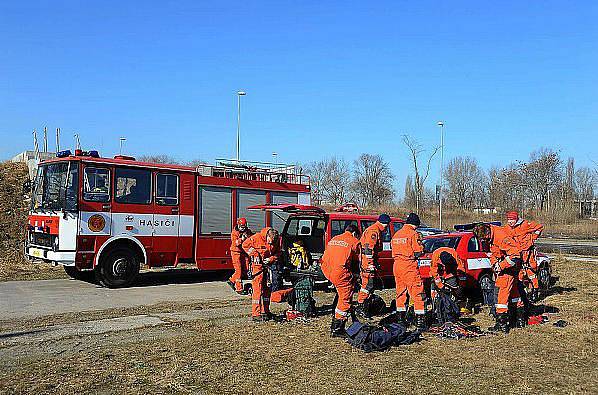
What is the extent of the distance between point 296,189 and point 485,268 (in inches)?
302

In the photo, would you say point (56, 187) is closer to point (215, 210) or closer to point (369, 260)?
point (215, 210)

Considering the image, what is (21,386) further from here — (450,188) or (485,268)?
(450,188)

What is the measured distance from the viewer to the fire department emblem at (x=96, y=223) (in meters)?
14.0

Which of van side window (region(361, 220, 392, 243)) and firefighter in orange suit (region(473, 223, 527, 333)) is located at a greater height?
van side window (region(361, 220, 392, 243))

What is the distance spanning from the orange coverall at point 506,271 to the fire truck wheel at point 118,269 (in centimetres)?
907

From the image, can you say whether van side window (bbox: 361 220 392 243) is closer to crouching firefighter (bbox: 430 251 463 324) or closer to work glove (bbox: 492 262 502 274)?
crouching firefighter (bbox: 430 251 463 324)

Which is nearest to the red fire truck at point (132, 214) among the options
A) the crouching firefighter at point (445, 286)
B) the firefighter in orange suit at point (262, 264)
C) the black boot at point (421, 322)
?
the firefighter in orange suit at point (262, 264)

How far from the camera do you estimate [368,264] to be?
9.41 meters

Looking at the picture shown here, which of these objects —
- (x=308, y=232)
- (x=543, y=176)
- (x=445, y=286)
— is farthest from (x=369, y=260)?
(x=543, y=176)

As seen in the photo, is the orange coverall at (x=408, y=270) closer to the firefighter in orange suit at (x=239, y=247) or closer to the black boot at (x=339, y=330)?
the black boot at (x=339, y=330)

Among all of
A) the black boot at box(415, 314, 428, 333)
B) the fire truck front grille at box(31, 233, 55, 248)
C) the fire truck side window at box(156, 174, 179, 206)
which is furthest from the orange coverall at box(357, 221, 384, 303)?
the fire truck front grille at box(31, 233, 55, 248)

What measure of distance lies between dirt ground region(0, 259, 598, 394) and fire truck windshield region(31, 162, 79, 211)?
14.7ft

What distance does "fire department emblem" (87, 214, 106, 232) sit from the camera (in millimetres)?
13984

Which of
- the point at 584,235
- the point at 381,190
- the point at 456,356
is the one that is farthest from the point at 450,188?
the point at 456,356
